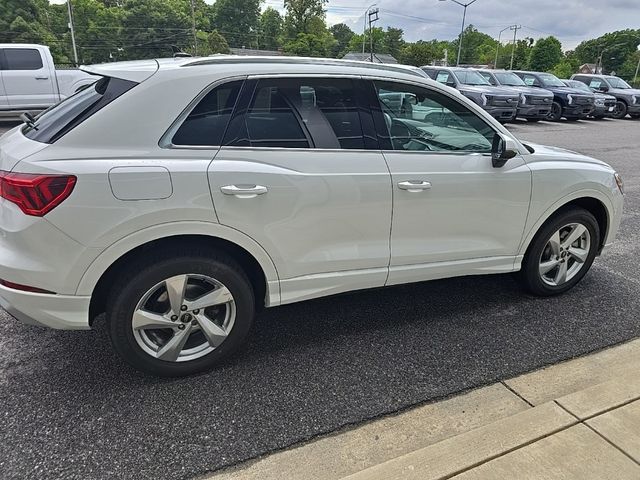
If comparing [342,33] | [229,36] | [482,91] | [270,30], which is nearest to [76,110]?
[482,91]

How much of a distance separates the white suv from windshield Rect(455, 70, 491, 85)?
14368 mm

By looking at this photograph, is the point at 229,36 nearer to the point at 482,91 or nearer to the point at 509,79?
the point at 509,79

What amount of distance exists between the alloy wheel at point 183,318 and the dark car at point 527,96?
1668 centimetres

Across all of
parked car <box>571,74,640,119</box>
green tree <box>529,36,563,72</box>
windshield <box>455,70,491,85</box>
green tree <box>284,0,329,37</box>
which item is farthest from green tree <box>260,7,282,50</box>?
windshield <box>455,70,491,85</box>

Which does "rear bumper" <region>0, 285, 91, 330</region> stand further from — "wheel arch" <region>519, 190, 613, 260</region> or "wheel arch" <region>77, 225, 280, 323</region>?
"wheel arch" <region>519, 190, 613, 260</region>

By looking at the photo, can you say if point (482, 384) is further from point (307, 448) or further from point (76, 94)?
point (76, 94)

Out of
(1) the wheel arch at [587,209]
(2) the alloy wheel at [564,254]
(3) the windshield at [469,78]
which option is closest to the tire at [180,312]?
(1) the wheel arch at [587,209]

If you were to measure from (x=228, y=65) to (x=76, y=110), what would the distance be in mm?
859

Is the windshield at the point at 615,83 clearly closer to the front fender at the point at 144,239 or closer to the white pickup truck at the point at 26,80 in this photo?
the white pickup truck at the point at 26,80

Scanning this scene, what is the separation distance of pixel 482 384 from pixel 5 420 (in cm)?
255

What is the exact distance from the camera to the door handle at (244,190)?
8.23 ft

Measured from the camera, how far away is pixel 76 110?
2564 mm

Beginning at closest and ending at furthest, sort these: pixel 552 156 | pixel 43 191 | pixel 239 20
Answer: pixel 43 191 < pixel 552 156 < pixel 239 20

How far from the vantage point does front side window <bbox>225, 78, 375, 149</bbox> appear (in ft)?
8.78
